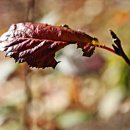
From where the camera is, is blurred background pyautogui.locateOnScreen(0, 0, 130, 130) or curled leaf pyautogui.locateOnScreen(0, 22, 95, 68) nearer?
curled leaf pyautogui.locateOnScreen(0, 22, 95, 68)

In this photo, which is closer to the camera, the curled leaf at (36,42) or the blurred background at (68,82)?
the curled leaf at (36,42)

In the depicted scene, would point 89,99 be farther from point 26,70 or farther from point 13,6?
point 13,6

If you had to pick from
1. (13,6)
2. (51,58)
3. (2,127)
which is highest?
(13,6)

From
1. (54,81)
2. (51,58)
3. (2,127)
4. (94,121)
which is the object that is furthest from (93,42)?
(94,121)

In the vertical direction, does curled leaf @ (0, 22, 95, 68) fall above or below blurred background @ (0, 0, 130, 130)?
below

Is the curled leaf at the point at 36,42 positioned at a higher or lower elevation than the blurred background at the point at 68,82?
lower
